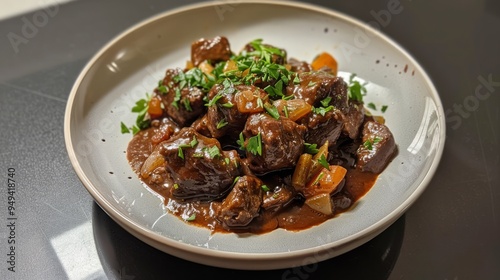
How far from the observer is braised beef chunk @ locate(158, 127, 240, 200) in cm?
284

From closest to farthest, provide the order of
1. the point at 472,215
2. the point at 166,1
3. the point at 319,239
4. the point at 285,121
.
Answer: the point at 319,239 → the point at 285,121 → the point at 472,215 → the point at 166,1

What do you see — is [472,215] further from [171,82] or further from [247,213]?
[171,82]

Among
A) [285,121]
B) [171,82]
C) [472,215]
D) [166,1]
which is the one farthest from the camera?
[166,1]

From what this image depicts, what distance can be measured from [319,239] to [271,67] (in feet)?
3.57

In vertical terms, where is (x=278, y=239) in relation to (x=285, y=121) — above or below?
below

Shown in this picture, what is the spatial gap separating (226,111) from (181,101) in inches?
16.8

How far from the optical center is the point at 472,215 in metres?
3.09

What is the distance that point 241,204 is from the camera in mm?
2701

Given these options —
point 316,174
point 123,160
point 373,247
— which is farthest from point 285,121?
point 123,160

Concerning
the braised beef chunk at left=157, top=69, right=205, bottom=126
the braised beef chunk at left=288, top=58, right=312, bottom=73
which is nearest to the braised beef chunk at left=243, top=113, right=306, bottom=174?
the braised beef chunk at left=157, top=69, right=205, bottom=126

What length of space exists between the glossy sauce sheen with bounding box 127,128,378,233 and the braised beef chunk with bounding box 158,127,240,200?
65 mm

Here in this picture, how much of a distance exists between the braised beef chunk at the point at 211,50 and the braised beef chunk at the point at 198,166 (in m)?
0.85

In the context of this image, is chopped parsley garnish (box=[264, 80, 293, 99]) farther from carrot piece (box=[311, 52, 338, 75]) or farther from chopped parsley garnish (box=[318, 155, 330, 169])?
carrot piece (box=[311, 52, 338, 75])

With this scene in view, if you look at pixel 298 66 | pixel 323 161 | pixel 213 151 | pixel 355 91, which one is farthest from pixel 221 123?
pixel 355 91
